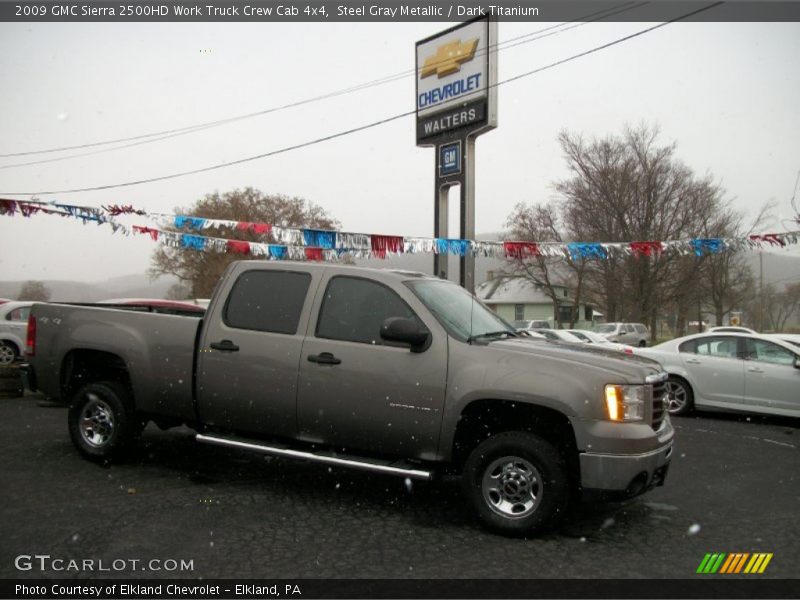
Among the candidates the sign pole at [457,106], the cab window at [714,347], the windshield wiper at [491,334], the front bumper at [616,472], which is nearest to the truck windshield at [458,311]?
the windshield wiper at [491,334]


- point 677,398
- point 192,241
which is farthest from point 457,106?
point 677,398

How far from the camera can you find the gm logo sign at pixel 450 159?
59.0 feet

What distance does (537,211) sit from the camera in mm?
46844

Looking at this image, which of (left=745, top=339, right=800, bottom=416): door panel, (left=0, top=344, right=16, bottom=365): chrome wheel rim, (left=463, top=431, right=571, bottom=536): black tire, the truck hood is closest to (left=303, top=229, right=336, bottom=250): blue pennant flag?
the truck hood

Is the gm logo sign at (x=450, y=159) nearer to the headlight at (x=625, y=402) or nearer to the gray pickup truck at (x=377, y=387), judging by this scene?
the gray pickup truck at (x=377, y=387)

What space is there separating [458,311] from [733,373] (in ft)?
21.6

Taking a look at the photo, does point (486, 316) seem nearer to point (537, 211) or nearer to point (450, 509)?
point (450, 509)

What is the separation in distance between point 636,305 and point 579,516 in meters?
40.7

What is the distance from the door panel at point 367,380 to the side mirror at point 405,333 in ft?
0.25

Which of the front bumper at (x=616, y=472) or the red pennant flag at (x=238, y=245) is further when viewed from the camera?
the red pennant flag at (x=238, y=245)

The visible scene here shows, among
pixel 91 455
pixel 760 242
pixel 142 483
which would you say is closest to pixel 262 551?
pixel 142 483

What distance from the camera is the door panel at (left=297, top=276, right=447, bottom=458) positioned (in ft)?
15.7

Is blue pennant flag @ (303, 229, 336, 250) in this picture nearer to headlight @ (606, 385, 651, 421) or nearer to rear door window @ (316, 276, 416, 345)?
rear door window @ (316, 276, 416, 345)

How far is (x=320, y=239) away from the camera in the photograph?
11.6 metres
